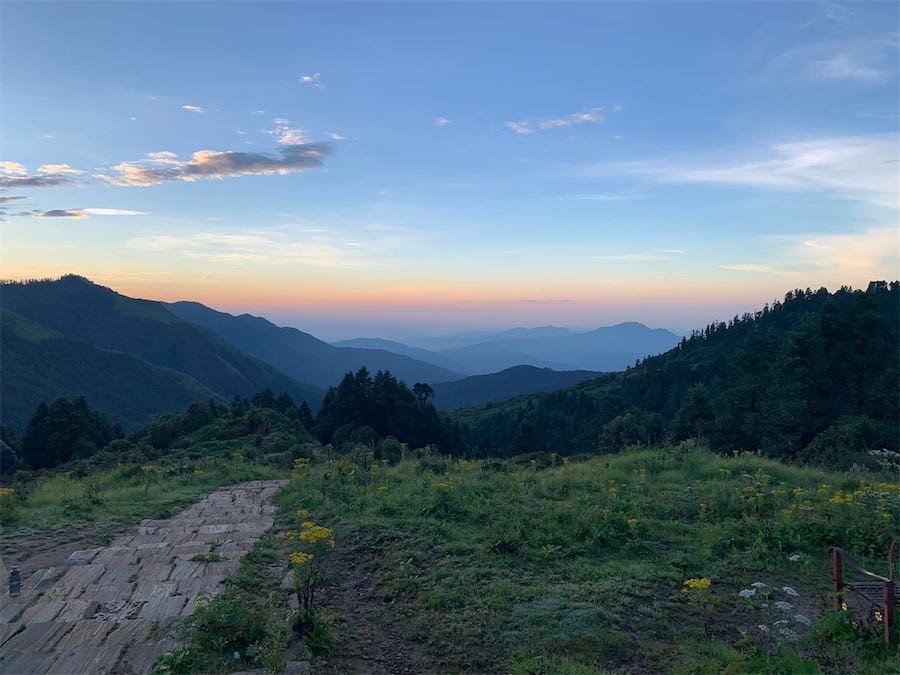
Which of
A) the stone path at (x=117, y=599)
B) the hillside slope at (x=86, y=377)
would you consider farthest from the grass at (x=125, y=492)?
the hillside slope at (x=86, y=377)

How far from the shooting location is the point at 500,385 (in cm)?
16925

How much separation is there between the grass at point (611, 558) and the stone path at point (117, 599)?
5.74 feet

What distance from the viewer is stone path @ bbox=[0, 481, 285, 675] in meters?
4.69

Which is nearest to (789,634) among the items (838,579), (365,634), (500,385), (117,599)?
(838,579)

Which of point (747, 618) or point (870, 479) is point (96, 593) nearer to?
point (747, 618)

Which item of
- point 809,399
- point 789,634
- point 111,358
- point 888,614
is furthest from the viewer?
point 111,358

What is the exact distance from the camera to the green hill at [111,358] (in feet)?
276

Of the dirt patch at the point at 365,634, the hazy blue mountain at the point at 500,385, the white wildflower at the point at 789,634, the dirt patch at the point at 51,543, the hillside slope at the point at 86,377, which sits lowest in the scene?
the hazy blue mountain at the point at 500,385

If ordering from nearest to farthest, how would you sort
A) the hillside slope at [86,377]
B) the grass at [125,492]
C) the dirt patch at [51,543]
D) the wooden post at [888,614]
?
the wooden post at [888,614]
the dirt patch at [51,543]
the grass at [125,492]
the hillside slope at [86,377]

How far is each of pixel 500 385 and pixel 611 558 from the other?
535 feet

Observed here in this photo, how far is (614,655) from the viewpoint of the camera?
4820 millimetres

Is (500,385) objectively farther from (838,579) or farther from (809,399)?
(838,579)

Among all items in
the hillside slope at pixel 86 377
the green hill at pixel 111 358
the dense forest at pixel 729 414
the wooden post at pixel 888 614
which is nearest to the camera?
the wooden post at pixel 888 614

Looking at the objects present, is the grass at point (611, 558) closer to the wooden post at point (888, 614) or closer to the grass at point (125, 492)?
the wooden post at point (888, 614)
